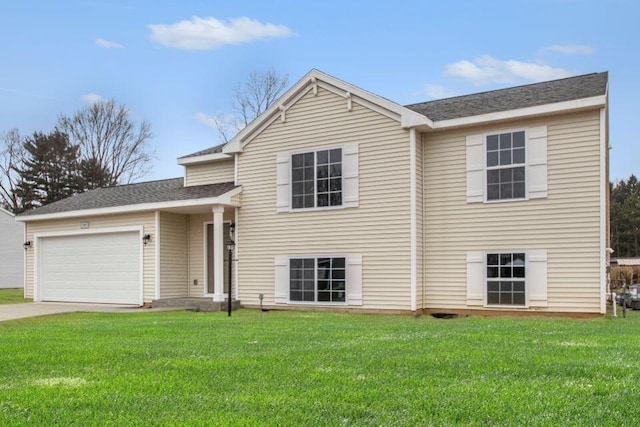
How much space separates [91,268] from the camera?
17672mm

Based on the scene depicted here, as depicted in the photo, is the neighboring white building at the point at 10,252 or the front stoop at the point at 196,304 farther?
the neighboring white building at the point at 10,252

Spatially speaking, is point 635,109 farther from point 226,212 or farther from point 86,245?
point 86,245

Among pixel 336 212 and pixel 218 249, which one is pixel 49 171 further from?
pixel 336 212

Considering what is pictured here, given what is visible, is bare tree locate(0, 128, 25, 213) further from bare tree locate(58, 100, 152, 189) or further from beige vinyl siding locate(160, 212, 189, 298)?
beige vinyl siding locate(160, 212, 189, 298)

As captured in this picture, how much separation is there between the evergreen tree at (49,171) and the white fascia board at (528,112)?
36.1 metres

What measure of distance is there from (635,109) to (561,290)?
10286mm

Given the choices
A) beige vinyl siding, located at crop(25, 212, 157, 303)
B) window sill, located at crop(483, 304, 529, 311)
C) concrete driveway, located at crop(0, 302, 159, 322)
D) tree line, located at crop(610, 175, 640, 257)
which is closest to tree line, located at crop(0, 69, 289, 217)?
beige vinyl siding, located at crop(25, 212, 157, 303)

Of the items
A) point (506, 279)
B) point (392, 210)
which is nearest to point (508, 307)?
point (506, 279)

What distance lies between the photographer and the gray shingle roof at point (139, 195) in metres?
16.0

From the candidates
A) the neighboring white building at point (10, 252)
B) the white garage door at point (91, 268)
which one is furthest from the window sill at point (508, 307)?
the neighboring white building at point (10, 252)

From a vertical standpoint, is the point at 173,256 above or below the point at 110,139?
below

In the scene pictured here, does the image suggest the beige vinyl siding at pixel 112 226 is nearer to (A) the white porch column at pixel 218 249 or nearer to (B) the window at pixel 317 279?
(A) the white porch column at pixel 218 249

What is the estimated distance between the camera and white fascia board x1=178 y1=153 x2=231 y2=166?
658 inches

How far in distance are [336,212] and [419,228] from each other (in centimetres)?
205
